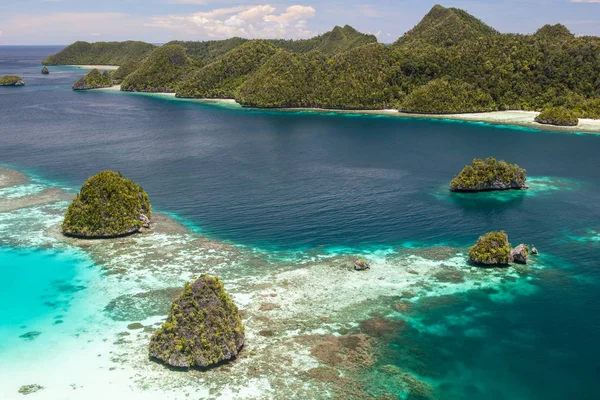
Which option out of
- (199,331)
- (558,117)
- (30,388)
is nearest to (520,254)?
(199,331)

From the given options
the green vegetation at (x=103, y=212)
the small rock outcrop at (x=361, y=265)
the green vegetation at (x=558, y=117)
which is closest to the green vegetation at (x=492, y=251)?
the small rock outcrop at (x=361, y=265)

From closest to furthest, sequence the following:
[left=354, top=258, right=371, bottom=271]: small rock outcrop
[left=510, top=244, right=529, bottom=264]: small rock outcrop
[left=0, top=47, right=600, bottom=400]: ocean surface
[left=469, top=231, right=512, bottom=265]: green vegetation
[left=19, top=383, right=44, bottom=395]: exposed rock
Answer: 1. [left=19, top=383, right=44, bottom=395]: exposed rock
2. [left=0, top=47, right=600, bottom=400]: ocean surface
3. [left=354, top=258, right=371, bottom=271]: small rock outcrop
4. [left=469, top=231, right=512, bottom=265]: green vegetation
5. [left=510, top=244, right=529, bottom=264]: small rock outcrop

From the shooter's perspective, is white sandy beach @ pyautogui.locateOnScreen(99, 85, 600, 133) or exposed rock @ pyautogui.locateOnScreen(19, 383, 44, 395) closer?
exposed rock @ pyautogui.locateOnScreen(19, 383, 44, 395)

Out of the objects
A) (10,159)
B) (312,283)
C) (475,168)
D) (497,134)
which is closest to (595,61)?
(497,134)

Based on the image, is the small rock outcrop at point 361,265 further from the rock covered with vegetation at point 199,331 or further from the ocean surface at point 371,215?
the rock covered with vegetation at point 199,331

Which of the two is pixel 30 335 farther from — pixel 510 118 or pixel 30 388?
pixel 510 118

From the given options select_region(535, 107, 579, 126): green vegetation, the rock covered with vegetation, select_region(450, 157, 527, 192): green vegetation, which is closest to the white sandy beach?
select_region(535, 107, 579, 126): green vegetation

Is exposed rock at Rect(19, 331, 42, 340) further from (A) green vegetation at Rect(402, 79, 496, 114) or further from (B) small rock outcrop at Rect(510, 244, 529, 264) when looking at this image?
(A) green vegetation at Rect(402, 79, 496, 114)
